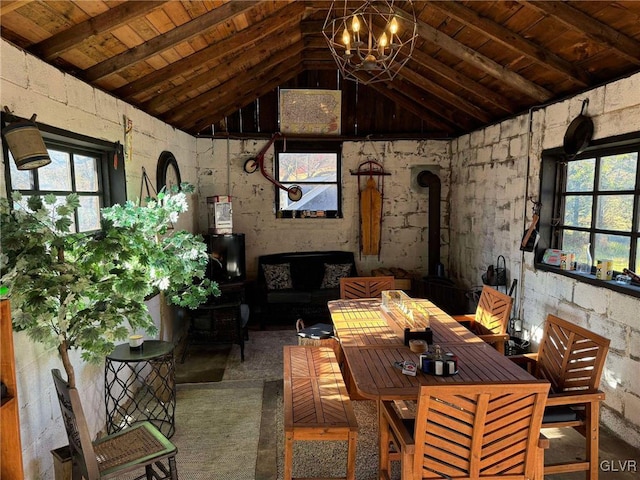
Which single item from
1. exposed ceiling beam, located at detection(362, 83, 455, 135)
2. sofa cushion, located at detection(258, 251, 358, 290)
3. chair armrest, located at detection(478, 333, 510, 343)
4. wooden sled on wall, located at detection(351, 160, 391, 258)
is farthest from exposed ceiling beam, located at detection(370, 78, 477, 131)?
chair armrest, located at detection(478, 333, 510, 343)

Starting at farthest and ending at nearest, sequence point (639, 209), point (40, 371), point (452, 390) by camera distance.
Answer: point (639, 209) → point (40, 371) → point (452, 390)

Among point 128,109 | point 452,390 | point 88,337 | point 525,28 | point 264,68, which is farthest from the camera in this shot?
point 264,68

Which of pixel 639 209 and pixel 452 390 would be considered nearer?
pixel 452 390

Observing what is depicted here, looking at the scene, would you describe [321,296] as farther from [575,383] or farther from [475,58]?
[575,383]

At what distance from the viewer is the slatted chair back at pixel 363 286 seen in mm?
4445

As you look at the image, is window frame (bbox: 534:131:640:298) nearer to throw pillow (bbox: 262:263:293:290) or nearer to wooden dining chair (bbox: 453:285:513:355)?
wooden dining chair (bbox: 453:285:513:355)

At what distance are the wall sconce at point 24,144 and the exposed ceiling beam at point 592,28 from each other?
3.27 meters

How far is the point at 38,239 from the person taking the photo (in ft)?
6.08

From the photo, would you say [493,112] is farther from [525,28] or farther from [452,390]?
[452,390]

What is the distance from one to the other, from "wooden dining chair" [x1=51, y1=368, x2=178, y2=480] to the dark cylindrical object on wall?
108 centimetres

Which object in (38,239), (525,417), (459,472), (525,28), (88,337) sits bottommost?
(459,472)

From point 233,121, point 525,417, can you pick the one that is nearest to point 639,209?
point 525,417

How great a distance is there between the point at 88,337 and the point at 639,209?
378 cm

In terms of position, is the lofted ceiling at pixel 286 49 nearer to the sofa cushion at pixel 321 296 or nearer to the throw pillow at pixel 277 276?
the throw pillow at pixel 277 276
